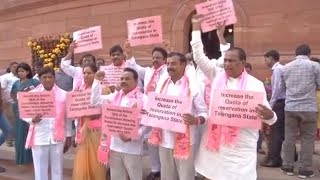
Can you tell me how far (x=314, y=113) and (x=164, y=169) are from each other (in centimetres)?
250

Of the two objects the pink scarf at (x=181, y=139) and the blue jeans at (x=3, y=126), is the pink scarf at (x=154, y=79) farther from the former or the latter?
the blue jeans at (x=3, y=126)

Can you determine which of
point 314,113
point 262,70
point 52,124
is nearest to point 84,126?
point 52,124

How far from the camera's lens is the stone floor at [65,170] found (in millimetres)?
6617

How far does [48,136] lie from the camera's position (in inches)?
240

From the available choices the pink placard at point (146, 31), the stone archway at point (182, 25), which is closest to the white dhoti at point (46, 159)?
the pink placard at point (146, 31)

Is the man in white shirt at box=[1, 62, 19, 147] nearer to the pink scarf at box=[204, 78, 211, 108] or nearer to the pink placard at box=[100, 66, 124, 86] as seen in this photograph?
the pink placard at box=[100, 66, 124, 86]

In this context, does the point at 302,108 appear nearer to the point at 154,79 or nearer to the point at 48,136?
the point at 154,79

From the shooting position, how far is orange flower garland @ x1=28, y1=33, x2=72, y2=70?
45.2 ft

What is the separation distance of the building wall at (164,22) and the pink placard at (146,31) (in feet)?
14.1

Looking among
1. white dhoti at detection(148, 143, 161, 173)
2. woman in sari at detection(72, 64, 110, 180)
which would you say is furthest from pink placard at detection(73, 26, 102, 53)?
white dhoti at detection(148, 143, 161, 173)

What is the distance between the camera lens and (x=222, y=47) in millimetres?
5188

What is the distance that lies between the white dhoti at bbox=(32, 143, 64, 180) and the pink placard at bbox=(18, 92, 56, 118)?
42cm

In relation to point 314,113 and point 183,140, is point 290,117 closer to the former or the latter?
point 314,113

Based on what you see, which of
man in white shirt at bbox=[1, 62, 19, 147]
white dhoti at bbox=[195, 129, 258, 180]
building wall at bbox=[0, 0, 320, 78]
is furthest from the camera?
building wall at bbox=[0, 0, 320, 78]
